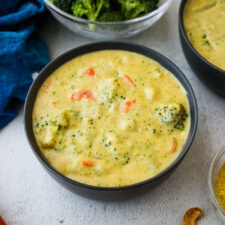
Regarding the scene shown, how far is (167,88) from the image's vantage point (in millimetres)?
2877

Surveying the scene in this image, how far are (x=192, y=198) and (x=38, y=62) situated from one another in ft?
5.54

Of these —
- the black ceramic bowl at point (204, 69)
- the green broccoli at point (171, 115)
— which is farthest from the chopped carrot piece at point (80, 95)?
the black ceramic bowl at point (204, 69)

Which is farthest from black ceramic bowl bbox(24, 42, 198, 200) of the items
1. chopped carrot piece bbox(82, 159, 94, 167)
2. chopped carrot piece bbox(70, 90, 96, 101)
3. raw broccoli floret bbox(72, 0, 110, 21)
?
raw broccoli floret bbox(72, 0, 110, 21)

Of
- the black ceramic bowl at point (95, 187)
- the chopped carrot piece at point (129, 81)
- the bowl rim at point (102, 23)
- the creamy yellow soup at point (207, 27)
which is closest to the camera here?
the black ceramic bowl at point (95, 187)

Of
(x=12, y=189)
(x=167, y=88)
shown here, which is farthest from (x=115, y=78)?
(x=12, y=189)

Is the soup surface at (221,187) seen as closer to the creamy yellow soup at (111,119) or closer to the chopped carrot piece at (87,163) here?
the creamy yellow soup at (111,119)

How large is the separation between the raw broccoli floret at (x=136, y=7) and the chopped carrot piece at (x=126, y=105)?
3.37ft

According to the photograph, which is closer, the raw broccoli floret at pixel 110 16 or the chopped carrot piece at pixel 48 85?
the chopped carrot piece at pixel 48 85

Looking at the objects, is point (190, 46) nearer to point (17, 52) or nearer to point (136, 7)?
point (136, 7)

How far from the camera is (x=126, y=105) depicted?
2.75 metres

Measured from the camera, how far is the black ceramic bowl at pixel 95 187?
2.38 m

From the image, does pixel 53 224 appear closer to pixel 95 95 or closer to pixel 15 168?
pixel 15 168

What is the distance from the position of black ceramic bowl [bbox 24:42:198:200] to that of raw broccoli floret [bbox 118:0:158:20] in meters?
0.52

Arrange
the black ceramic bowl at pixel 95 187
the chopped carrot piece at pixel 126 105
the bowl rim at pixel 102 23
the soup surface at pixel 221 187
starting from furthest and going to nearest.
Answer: the bowl rim at pixel 102 23
the chopped carrot piece at pixel 126 105
the soup surface at pixel 221 187
the black ceramic bowl at pixel 95 187
